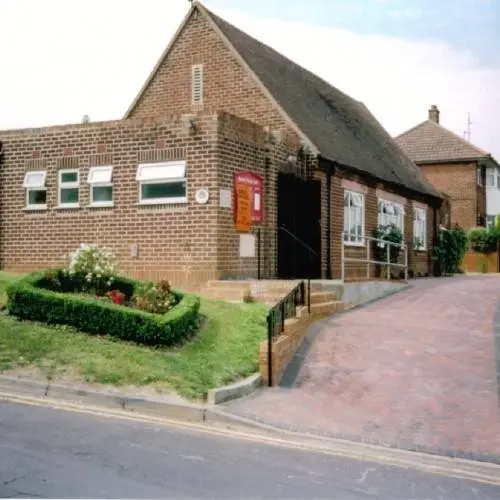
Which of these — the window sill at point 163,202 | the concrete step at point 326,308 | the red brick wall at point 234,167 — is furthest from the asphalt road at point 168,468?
the window sill at point 163,202

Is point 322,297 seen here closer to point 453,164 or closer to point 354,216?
point 354,216

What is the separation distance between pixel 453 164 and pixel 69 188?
98.8 feet

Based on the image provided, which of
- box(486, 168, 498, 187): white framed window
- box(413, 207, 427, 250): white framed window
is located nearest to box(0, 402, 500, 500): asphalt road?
box(413, 207, 427, 250): white framed window

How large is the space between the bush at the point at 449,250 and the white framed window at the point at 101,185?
55.4 ft

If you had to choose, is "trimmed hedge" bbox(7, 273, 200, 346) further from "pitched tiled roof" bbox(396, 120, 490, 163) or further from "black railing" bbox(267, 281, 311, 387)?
"pitched tiled roof" bbox(396, 120, 490, 163)

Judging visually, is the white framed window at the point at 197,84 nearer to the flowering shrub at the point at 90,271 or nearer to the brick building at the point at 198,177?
the brick building at the point at 198,177

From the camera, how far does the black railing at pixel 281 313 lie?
1047cm

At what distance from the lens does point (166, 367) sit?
9.98 meters

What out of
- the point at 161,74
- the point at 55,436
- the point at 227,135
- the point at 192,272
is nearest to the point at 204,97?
the point at 161,74

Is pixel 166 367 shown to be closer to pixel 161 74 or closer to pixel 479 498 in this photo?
pixel 479 498

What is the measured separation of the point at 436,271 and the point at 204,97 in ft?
46.1

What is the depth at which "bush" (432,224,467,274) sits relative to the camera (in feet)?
102

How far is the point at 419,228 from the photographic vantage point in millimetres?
29203

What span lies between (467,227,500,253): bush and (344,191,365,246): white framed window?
19564mm
